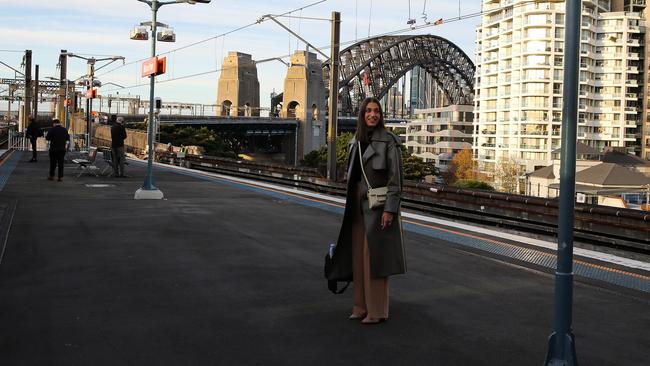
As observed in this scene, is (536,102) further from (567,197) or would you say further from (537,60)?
(567,197)

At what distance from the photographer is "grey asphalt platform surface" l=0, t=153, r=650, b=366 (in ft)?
17.5

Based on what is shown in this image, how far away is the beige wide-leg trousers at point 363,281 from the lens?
20.2 ft

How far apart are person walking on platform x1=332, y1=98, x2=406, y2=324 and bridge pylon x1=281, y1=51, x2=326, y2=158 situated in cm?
11855

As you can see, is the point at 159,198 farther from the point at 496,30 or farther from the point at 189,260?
the point at 496,30

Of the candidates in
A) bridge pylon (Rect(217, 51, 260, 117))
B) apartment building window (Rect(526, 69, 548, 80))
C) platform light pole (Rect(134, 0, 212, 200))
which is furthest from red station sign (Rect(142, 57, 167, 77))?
bridge pylon (Rect(217, 51, 260, 117))

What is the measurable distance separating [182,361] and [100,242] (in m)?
5.56

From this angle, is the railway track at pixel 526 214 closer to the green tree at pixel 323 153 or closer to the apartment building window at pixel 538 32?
the green tree at pixel 323 153

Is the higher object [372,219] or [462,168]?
[462,168]

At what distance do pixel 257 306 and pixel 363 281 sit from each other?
1073 mm

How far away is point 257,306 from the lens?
21.9 ft

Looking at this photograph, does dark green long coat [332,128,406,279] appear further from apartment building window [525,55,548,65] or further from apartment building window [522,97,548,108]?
apartment building window [525,55,548,65]

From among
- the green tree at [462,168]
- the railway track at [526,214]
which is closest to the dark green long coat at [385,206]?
the railway track at [526,214]

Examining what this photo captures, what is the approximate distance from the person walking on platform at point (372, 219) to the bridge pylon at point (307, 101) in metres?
119

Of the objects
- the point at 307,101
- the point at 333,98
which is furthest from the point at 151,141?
the point at 307,101
